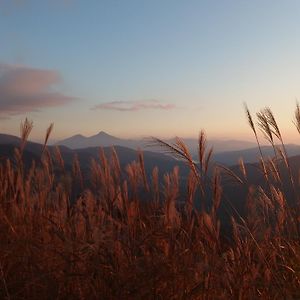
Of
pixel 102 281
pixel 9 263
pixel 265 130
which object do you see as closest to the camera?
pixel 102 281

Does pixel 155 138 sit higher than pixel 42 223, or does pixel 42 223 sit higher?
pixel 155 138

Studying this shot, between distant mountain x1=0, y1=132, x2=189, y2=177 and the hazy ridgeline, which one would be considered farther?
distant mountain x1=0, y1=132, x2=189, y2=177

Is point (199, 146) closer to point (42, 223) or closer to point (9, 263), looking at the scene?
point (9, 263)

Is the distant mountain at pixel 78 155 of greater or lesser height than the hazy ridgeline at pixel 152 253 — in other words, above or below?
above

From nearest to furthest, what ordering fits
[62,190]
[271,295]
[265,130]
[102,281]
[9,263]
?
1. [102,281]
2. [271,295]
3. [9,263]
4. [265,130]
5. [62,190]

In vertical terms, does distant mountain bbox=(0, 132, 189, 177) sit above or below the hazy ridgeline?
above

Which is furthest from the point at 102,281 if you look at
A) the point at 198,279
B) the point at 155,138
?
the point at 155,138

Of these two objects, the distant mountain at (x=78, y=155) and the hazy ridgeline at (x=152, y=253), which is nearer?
the hazy ridgeline at (x=152, y=253)

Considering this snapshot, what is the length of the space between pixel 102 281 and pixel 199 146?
1075 millimetres

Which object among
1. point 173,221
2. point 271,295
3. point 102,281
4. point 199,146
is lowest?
point 271,295

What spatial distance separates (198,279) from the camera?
10.4 feet

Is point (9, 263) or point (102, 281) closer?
point (102, 281)

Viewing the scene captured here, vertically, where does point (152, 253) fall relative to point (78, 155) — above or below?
below

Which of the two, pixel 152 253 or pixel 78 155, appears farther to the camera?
pixel 78 155
